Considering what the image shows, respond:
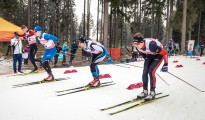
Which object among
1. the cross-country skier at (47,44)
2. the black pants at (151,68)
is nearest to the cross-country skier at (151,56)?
the black pants at (151,68)

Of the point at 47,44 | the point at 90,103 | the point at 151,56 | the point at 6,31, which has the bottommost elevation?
the point at 90,103

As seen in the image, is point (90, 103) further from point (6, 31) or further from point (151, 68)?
point (6, 31)

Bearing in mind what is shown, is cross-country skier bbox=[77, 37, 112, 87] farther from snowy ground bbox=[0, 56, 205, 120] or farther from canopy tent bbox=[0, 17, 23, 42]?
canopy tent bbox=[0, 17, 23, 42]

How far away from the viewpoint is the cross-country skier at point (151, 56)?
6526 mm

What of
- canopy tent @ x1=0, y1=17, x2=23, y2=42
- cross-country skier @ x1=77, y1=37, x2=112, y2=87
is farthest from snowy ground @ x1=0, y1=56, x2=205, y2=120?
canopy tent @ x1=0, y1=17, x2=23, y2=42

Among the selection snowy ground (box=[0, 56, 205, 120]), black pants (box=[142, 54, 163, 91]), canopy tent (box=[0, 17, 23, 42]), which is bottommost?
snowy ground (box=[0, 56, 205, 120])

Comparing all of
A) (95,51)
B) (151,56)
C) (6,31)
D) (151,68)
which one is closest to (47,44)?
(95,51)

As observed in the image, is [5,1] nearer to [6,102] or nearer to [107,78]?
[107,78]

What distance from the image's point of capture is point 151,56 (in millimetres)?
6895

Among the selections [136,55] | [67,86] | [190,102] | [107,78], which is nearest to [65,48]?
[136,55]

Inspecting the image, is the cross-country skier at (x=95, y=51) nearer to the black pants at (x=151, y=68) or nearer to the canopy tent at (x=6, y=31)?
the black pants at (x=151, y=68)

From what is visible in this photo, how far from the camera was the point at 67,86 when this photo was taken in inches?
348

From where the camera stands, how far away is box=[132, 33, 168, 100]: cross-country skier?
21.4 feet

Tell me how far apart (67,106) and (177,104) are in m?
2.82
